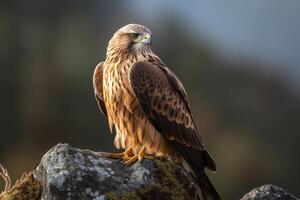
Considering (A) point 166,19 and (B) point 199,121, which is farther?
(A) point 166,19

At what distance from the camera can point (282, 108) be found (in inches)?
2009

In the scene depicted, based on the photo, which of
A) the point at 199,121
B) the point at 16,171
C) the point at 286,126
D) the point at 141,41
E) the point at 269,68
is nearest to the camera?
the point at 141,41

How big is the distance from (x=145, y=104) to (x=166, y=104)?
238 mm

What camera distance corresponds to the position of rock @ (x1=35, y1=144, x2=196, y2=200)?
27.6ft

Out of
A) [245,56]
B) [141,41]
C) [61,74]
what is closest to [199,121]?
[61,74]

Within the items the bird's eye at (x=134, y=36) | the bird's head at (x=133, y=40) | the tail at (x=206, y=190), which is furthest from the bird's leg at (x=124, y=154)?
the bird's eye at (x=134, y=36)

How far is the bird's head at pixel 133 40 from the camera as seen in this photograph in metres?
10.4

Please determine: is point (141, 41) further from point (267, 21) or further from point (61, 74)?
point (267, 21)

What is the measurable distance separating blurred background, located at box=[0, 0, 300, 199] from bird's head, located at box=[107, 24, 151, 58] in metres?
20.8

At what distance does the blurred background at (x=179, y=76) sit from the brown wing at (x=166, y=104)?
68.9 feet

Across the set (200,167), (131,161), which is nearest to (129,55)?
(200,167)

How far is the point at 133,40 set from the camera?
34.4 feet

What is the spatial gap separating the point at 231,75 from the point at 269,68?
18.0ft

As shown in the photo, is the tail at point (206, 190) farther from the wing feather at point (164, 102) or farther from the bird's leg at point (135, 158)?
the wing feather at point (164, 102)
